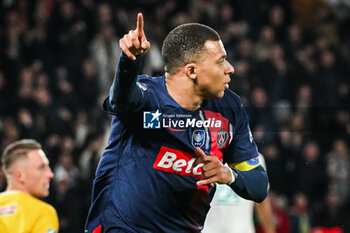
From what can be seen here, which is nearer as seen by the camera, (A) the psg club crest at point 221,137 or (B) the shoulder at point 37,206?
(A) the psg club crest at point 221,137

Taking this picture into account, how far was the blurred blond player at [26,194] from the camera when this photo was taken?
172 inches

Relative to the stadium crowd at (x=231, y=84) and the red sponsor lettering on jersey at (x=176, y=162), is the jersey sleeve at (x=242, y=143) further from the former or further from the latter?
the stadium crowd at (x=231, y=84)

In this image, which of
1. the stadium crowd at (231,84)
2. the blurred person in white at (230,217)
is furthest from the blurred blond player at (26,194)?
the stadium crowd at (231,84)

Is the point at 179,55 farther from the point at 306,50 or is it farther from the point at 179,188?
the point at 306,50

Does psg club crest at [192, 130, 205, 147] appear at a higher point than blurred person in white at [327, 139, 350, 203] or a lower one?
higher

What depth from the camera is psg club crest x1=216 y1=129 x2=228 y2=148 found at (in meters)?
3.55

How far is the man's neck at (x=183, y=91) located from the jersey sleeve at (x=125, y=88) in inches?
13.4

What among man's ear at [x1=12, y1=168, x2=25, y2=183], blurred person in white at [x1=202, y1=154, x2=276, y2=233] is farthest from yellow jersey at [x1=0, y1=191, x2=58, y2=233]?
blurred person in white at [x1=202, y1=154, x2=276, y2=233]

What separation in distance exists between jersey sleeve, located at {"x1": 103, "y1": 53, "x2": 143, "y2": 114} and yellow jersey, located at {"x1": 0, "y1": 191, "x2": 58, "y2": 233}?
4.95 ft

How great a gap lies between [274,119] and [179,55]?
6244 millimetres

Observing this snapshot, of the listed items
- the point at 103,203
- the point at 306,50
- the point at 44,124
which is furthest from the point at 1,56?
the point at 103,203

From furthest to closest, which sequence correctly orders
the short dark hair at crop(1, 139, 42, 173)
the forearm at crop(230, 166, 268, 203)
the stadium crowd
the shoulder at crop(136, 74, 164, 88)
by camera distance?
1. the stadium crowd
2. the short dark hair at crop(1, 139, 42, 173)
3. the shoulder at crop(136, 74, 164, 88)
4. the forearm at crop(230, 166, 268, 203)

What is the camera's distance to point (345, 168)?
9555 mm

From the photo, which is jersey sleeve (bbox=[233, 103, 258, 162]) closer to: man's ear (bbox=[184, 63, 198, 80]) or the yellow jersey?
man's ear (bbox=[184, 63, 198, 80])
